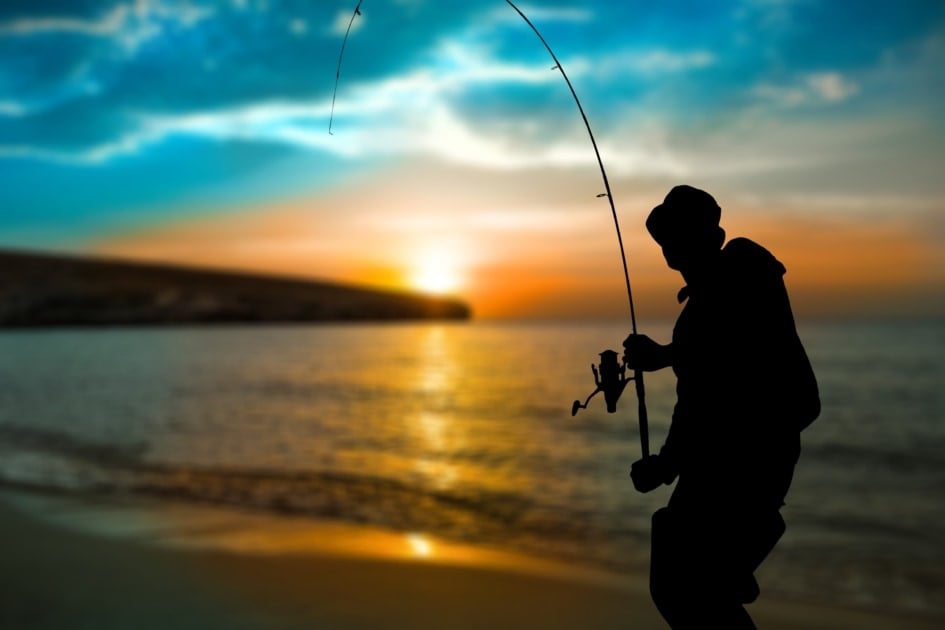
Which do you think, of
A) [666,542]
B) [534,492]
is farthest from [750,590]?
[534,492]

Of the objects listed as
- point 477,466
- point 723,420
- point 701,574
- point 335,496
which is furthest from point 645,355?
point 477,466

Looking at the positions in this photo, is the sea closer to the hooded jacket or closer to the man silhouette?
the man silhouette

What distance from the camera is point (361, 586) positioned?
7379 millimetres

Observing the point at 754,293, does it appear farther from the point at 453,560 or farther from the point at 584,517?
the point at 584,517

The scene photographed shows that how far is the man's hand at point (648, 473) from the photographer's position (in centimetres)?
Answer: 276

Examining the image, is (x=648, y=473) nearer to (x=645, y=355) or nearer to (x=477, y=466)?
(x=645, y=355)

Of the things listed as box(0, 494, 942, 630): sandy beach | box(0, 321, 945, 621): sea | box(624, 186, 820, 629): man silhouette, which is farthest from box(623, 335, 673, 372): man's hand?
box(0, 321, 945, 621): sea

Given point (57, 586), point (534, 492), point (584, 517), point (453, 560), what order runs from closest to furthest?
point (57, 586) → point (453, 560) → point (584, 517) → point (534, 492)

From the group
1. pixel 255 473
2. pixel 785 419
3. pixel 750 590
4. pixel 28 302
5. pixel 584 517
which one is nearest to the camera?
pixel 785 419

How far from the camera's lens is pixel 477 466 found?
16516mm

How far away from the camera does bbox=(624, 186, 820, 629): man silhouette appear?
8.54 ft

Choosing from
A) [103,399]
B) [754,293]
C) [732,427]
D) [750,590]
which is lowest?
[103,399]

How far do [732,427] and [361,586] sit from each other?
5.54 meters

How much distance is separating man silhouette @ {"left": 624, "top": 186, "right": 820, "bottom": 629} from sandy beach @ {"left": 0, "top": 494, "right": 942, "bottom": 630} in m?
4.11
